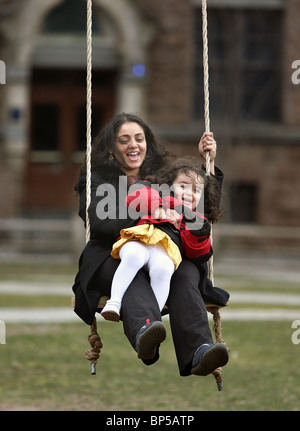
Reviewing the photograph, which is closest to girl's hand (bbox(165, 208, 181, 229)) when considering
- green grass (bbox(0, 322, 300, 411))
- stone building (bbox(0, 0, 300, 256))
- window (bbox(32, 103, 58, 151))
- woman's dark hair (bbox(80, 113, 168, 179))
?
woman's dark hair (bbox(80, 113, 168, 179))

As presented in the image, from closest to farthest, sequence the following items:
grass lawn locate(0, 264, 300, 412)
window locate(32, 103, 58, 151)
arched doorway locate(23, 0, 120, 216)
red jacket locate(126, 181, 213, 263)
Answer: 1. red jacket locate(126, 181, 213, 263)
2. grass lawn locate(0, 264, 300, 412)
3. arched doorway locate(23, 0, 120, 216)
4. window locate(32, 103, 58, 151)

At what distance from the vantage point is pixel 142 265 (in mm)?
4957

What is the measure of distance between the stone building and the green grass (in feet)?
31.2

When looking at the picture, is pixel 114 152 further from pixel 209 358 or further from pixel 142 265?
pixel 209 358

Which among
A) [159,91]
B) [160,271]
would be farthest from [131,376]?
[159,91]

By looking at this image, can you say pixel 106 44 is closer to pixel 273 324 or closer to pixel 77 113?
pixel 77 113

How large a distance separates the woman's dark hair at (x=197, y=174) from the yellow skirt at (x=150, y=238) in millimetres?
307

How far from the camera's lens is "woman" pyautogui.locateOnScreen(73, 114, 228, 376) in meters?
4.79

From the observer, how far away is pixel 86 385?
28.4 ft

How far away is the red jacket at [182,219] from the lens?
5012mm

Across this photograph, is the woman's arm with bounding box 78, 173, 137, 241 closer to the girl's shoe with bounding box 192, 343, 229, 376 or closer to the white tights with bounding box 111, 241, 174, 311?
the white tights with bounding box 111, 241, 174, 311

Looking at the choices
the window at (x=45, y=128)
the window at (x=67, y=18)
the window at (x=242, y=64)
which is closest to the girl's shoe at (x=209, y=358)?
the window at (x=67, y=18)
